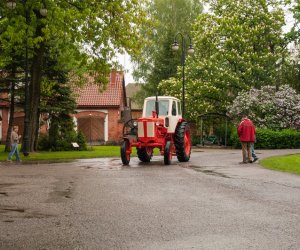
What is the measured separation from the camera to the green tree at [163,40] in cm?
5349

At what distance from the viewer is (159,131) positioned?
1947cm

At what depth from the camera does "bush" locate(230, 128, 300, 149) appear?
36156mm

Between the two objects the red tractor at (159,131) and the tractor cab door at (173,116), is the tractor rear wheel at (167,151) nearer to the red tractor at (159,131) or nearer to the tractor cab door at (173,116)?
the red tractor at (159,131)

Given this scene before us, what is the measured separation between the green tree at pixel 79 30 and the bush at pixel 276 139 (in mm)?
13109

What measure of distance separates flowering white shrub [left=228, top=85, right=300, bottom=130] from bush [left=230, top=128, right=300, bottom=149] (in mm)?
1701

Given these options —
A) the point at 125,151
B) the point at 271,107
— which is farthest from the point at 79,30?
the point at 271,107

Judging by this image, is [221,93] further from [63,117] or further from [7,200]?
[7,200]

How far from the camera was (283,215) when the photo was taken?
27.6 ft

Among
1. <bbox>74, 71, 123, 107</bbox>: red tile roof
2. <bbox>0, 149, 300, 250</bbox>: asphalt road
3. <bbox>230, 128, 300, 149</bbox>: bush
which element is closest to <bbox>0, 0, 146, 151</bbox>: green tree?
<bbox>0, 149, 300, 250</bbox>: asphalt road

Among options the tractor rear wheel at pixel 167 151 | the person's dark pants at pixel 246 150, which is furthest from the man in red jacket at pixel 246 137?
the tractor rear wheel at pixel 167 151

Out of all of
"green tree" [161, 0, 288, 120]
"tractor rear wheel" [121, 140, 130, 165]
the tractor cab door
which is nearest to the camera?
"tractor rear wheel" [121, 140, 130, 165]

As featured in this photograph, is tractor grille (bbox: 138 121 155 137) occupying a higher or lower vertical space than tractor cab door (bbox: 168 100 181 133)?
lower

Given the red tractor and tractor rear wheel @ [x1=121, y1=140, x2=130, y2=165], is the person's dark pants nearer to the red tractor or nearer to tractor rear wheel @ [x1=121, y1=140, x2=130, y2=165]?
the red tractor

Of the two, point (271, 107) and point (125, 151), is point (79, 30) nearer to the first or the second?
point (125, 151)
